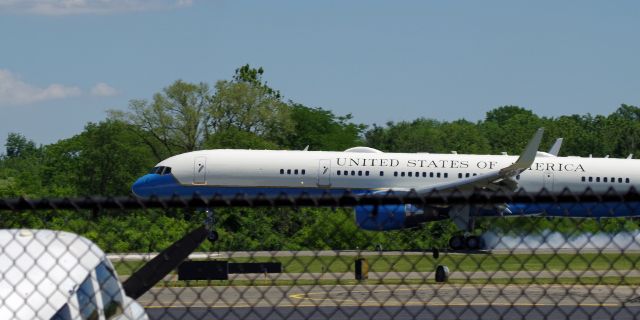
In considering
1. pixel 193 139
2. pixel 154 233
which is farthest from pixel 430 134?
pixel 154 233

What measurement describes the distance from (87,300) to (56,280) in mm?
230

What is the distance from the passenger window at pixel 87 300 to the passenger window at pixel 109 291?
0.13 m

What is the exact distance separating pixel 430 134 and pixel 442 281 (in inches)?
3239

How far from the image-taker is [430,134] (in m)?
104

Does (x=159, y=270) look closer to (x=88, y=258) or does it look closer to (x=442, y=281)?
(x=88, y=258)

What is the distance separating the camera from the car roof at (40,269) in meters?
6.68

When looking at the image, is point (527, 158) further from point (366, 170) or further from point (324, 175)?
point (324, 175)

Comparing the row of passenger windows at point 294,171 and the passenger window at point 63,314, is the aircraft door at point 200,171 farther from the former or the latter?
the passenger window at point 63,314

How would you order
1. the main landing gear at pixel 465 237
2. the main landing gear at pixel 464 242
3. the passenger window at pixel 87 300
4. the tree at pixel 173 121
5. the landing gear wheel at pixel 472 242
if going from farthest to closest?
the tree at pixel 173 121, the main landing gear at pixel 464 242, the landing gear wheel at pixel 472 242, the main landing gear at pixel 465 237, the passenger window at pixel 87 300

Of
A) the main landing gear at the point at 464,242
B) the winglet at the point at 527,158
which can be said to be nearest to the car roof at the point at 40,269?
the main landing gear at the point at 464,242

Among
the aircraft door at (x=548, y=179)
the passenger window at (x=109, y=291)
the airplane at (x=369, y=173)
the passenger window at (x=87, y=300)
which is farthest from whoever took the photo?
the aircraft door at (x=548, y=179)

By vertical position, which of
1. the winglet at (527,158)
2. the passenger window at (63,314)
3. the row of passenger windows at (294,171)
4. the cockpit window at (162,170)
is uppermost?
the passenger window at (63,314)

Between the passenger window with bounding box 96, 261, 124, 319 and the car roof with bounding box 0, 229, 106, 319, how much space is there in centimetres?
7


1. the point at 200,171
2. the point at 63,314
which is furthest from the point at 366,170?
the point at 63,314
